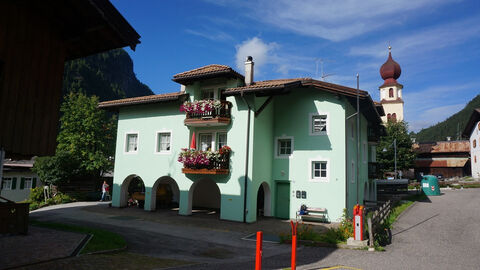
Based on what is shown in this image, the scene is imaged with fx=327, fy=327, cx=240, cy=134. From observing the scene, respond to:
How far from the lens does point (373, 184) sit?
89.2 ft

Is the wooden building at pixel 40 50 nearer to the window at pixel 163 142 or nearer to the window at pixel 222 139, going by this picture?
the window at pixel 222 139

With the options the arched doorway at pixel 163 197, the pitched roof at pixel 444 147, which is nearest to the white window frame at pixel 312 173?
the arched doorway at pixel 163 197

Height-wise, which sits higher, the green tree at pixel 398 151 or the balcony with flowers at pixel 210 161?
the green tree at pixel 398 151

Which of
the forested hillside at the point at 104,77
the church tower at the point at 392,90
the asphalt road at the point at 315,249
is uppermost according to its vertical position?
the forested hillside at the point at 104,77

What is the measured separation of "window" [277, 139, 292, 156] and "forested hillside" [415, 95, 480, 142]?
12657cm

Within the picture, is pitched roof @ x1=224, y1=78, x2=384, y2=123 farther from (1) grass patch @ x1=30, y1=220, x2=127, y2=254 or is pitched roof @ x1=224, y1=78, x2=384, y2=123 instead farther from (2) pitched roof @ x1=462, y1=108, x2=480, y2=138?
(2) pitched roof @ x1=462, y1=108, x2=480, y2=138

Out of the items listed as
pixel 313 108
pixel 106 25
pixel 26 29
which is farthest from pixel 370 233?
pixel 26 29

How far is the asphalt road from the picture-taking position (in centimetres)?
945

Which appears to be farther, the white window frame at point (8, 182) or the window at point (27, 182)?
the window at point (27, 182)

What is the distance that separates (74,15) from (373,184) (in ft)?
84.4

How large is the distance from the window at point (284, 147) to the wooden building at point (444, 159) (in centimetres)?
4576

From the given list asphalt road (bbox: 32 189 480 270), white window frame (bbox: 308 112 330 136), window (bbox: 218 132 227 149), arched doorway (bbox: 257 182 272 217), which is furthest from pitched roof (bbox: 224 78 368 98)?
asphalt road (bbox: 32 189 480 270)

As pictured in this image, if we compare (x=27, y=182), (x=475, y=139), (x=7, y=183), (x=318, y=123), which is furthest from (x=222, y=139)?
(x=475, y=139)

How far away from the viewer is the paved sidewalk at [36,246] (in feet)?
26.3
